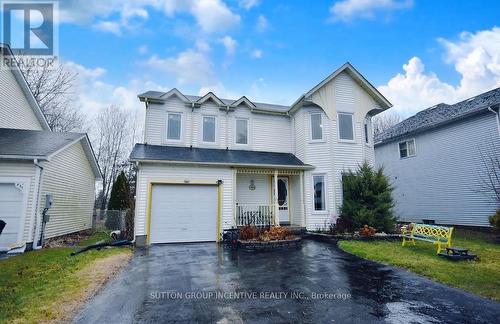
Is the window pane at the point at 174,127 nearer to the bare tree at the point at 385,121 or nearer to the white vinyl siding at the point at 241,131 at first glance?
the white vinyl siding at the point at 241,131

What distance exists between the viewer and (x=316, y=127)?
13.9 metres

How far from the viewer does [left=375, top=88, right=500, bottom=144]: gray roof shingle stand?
13.3 meters

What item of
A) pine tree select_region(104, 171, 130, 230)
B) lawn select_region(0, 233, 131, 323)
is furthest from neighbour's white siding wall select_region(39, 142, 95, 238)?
lawn select_region(0, 233, 131, 323)

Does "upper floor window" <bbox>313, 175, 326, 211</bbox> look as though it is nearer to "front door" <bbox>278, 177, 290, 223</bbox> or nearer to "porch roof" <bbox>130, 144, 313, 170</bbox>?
"porch roof" <bbox>130, 144, 313, 170</bbox>

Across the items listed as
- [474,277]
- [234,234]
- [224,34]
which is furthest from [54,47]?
[474,277]

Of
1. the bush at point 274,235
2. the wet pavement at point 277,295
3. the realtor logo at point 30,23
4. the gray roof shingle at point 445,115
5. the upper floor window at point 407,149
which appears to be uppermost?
the realtor logo at point 30,23

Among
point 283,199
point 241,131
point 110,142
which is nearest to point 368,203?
point 283,199

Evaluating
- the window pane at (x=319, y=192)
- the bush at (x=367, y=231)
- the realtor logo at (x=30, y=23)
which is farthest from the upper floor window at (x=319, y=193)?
the realtor logo at (x=30, y=23)

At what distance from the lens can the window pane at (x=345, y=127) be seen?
1373 cm

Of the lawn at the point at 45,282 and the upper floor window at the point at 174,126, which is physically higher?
the upper floor window at the point at 174,126

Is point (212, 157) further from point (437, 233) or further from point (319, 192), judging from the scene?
point (437, 233)

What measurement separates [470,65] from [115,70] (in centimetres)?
2601

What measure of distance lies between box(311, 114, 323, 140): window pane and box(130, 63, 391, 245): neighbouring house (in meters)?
0.05

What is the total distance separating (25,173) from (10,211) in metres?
1.47
